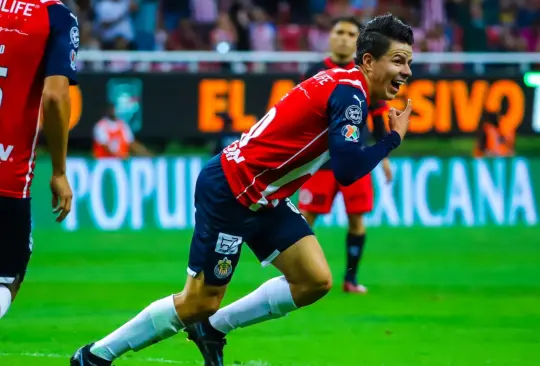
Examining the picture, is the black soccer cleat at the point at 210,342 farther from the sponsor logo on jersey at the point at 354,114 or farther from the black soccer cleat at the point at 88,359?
the sponsor logo on jersey at the point at 354,114

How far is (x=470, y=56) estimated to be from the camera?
18375 millimetres

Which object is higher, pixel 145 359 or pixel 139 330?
pixel 139 330

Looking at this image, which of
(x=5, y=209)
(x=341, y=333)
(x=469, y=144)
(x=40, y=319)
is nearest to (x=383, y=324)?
(x=341, y=333)

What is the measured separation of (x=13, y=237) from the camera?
18.7 ft

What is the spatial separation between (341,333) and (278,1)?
13.8m

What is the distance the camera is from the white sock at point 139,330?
6.46 meters

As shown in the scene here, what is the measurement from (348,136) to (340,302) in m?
4.73

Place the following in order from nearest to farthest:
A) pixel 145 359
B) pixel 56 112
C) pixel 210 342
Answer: pixel 56 112 → pixel 210 342 → pixel 145 359

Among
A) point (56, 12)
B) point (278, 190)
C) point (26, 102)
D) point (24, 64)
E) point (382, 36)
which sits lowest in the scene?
point (278, 190)

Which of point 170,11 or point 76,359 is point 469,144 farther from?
point 76,359

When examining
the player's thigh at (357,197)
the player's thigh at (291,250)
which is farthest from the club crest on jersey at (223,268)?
the player's thigh at (357,197)

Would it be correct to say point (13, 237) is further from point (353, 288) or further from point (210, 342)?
point (353, 288)

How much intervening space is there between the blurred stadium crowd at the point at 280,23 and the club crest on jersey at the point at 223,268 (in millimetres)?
12196

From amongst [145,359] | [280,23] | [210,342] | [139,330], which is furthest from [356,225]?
[280,23]
